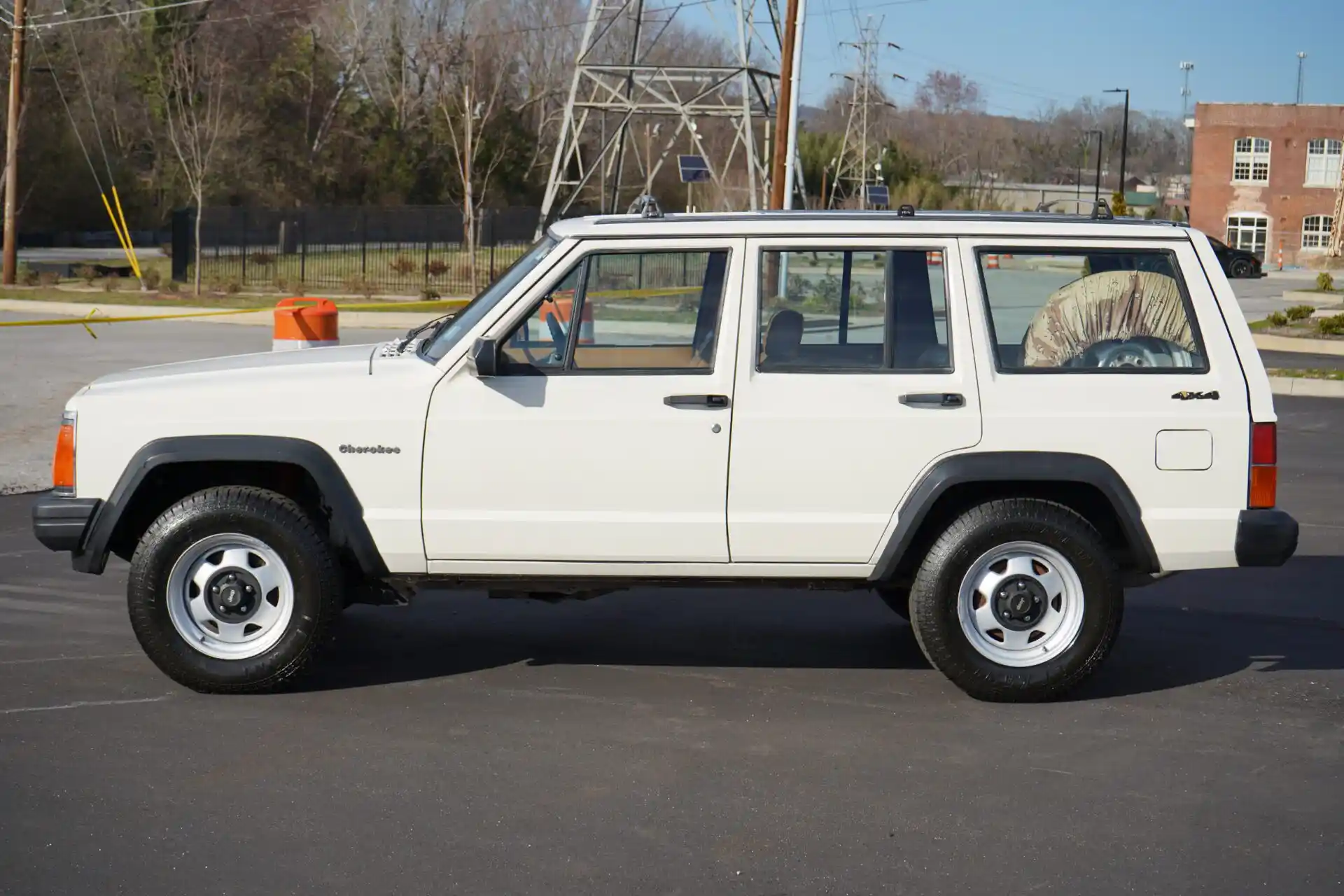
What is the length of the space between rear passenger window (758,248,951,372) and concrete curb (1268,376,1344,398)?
46.8 ft

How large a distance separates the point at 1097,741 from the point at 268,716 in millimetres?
3202

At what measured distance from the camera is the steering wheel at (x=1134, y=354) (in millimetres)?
6219

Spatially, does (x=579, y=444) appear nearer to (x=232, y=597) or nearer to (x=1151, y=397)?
(x=232, y=597)

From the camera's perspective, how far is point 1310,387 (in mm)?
19266

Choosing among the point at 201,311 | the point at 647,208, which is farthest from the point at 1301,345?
the point at 647,208

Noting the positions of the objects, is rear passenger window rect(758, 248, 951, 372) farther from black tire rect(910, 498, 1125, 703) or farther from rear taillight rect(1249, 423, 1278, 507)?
rear taillight rect(1249, 423, 1278, 507)

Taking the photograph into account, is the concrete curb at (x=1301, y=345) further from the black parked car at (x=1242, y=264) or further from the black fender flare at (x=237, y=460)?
the black parked car at (x=1242, y=264)

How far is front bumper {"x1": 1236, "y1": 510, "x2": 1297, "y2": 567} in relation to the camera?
239 inches

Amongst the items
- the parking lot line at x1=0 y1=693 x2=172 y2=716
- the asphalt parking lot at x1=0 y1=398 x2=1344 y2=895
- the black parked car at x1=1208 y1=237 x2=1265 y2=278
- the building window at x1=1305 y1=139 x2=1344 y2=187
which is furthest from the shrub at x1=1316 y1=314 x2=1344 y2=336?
the building window at x1=1305 y1=139 x2=1344 y2=187

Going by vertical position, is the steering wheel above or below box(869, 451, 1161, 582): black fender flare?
above

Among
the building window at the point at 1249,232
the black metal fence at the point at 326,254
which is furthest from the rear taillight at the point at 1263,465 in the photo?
the building window at the point at 1249,232

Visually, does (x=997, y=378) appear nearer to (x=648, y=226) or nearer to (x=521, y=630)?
(x=648, y=226)

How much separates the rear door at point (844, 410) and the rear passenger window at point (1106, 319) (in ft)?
0.83

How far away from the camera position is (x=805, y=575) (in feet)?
20.3
